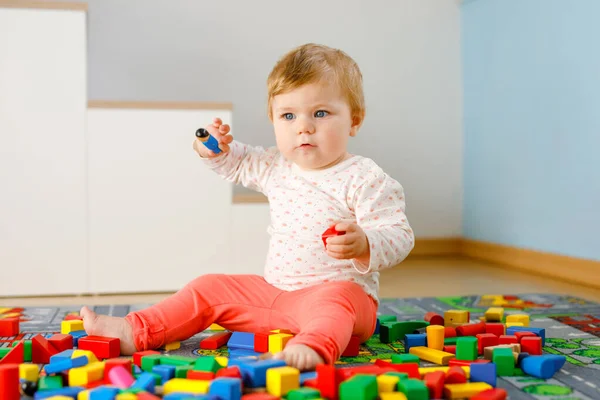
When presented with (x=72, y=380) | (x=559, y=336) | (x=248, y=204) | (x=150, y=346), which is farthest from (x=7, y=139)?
(x=559, y=336)

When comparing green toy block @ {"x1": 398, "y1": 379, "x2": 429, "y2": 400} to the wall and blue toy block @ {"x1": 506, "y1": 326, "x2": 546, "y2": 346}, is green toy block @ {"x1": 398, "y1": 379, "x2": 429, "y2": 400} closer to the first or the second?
blue toy block @ {"x1": 506, "y1": 326, "x2": 546, "y2": 346}

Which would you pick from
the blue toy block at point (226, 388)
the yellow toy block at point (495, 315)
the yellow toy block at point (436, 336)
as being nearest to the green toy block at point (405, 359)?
the yellow toy block at point (436, 336)

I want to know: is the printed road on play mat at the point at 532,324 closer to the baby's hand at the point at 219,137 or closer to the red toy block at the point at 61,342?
the red toy block at the point at 61,342

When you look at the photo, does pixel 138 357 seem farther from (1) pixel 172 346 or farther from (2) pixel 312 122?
(2) pixel 312 122

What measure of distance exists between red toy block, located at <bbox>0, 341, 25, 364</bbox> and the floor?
2.47 ft

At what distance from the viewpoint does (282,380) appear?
35.8 inches

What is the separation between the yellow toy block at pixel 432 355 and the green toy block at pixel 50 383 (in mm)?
573

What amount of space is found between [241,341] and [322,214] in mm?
274

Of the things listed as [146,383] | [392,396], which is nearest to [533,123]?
[392,396]

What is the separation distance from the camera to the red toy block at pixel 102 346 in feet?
3.85

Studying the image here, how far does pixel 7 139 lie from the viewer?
200cm

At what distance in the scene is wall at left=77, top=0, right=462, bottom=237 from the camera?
8.70 feet

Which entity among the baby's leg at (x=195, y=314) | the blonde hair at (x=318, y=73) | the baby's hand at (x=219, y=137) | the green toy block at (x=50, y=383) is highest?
the blonde hair at (x=318, y=73)

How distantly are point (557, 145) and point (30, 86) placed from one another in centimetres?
162
